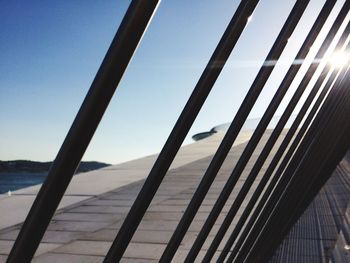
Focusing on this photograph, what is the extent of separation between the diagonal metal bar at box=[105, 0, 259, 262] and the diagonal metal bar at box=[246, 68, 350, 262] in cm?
108

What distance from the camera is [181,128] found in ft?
2.03

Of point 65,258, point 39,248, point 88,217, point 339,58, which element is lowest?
point 65,258

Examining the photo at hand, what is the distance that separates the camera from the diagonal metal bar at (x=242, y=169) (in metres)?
0.99

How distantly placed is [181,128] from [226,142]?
28 centimetres

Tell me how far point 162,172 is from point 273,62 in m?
0.47

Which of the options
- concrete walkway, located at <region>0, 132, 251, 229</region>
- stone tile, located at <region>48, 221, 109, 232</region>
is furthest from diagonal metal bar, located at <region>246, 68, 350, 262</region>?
concrete walkway, located at <region>0, 132, 251, 229</region>

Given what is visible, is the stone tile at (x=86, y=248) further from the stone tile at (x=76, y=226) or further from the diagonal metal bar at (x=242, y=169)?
the diagonal metal bar at (x=242, y=169)

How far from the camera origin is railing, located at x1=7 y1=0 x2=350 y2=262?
0.35 m

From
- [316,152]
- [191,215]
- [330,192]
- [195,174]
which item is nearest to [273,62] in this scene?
[191,215]

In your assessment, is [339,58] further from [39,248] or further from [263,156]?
[39,248]

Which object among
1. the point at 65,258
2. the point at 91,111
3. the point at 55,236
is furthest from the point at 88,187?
the point at 91,111

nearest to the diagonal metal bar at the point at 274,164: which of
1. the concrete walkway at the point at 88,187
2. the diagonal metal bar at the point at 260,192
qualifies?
the diagonal metal bar at the point at 260,192

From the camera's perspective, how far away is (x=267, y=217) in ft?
5.49

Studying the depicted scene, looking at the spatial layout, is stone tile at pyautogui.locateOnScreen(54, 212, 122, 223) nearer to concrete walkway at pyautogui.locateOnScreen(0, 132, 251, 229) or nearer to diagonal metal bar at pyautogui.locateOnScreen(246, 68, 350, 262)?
concrete walkway at pyautogui.locateOnScreen(0, 132, 251, 229)
